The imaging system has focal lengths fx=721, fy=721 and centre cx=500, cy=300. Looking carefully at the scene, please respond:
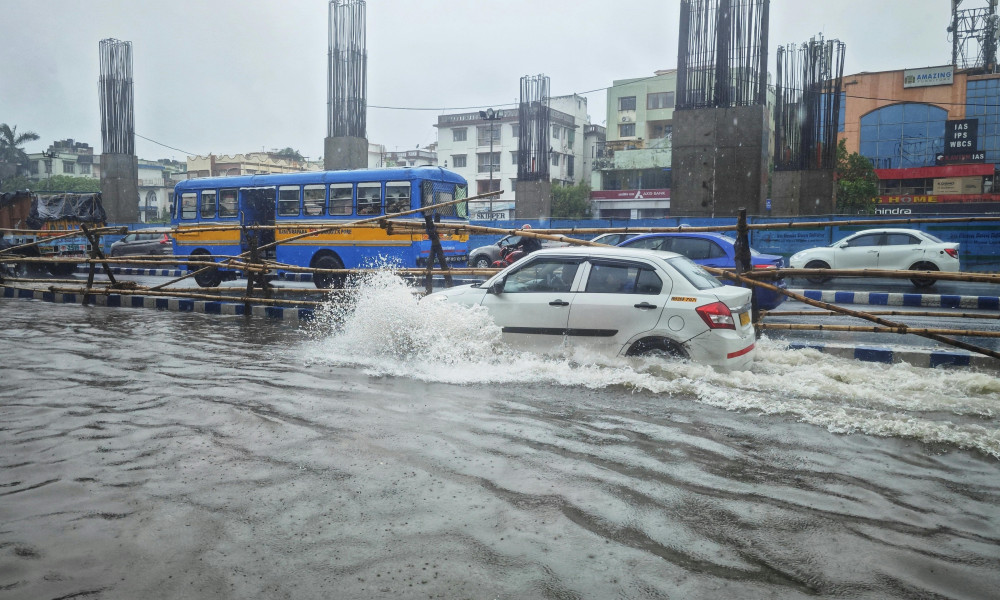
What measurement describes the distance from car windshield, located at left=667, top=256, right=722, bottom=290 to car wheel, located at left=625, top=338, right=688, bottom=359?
2.00ft

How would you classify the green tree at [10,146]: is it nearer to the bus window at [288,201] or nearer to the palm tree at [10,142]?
the palm tree at [10,142]

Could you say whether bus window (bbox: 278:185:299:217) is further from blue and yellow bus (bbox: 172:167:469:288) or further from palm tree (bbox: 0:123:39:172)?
palm tree (bbox: 0:123:39:172)

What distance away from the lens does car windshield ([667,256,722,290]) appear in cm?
694

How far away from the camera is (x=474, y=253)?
2131 cm

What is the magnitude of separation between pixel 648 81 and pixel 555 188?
11802 millimetres

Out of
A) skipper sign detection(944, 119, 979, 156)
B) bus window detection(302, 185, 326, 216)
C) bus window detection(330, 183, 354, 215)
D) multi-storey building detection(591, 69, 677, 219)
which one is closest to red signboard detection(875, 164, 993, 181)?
skipper sign detection(944, 119, 979, 156)

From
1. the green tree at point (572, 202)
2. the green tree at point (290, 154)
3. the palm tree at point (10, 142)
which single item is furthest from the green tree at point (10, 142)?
the green tree at point (572, 202)

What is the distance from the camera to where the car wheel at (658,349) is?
6.74 m

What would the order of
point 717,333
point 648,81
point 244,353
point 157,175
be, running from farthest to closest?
point 157,175, point 648,81, point 244,353, point 717,333

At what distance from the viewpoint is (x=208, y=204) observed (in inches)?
776

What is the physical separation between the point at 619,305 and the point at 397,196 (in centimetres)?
1095

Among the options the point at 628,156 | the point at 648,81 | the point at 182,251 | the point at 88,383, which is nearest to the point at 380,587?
the point at 88,383

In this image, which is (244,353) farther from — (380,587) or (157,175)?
(157,175)

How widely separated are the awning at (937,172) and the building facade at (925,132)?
48 millimetres
